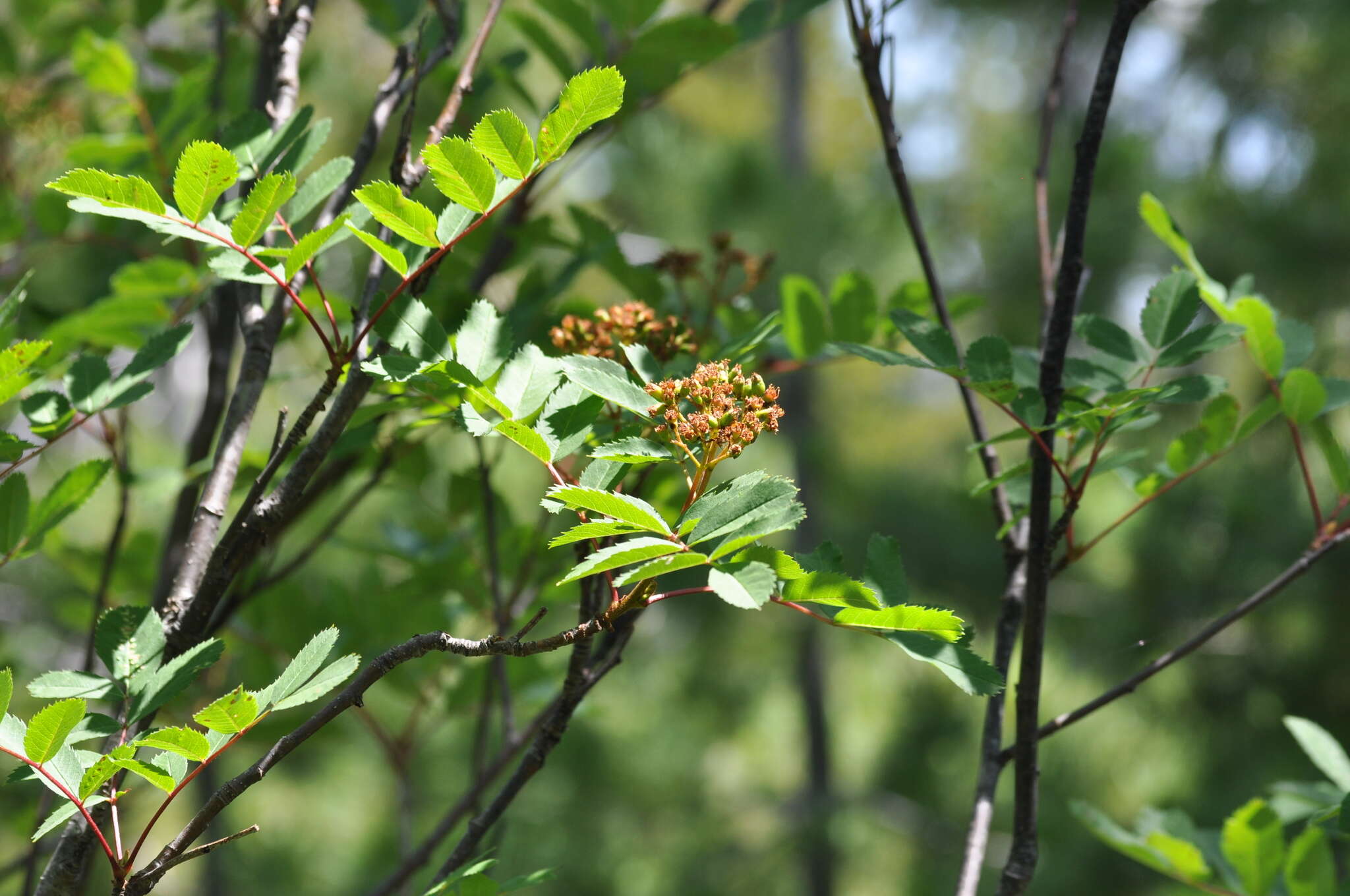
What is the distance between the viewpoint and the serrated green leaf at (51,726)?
31 cm

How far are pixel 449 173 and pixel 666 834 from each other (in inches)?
123

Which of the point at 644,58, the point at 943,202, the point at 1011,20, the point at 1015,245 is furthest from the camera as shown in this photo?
the point at 943,202

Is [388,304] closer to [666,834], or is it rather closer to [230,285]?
[230,285]

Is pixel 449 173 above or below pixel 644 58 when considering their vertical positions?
below

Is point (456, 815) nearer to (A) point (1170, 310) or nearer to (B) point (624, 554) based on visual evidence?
(B) point (624, 554)

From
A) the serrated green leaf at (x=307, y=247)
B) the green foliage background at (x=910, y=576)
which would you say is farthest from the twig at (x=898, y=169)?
the green foliage background at (x=910, y=576)

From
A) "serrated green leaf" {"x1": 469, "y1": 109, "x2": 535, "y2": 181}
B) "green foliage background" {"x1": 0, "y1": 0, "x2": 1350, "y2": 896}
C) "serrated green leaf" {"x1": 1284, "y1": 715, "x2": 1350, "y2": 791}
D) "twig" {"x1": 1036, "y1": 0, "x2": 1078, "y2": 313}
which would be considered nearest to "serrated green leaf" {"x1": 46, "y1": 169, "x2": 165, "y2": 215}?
"serrated green leaf" {"x1": 469, "y1": 109, "x2": 535, "y2": 181}

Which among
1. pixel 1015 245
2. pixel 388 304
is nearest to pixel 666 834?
pixel 1015 245

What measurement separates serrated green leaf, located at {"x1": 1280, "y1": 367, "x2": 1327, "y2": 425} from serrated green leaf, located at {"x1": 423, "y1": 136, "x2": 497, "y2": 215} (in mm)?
394

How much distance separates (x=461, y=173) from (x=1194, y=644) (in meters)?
0.38

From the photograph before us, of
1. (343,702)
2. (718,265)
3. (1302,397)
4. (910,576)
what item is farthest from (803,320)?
(910,576)

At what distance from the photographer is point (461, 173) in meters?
0.36

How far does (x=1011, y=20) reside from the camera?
12.2 ft

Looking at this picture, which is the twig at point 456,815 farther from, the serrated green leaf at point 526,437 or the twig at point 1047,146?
the twig at point 1047,146
